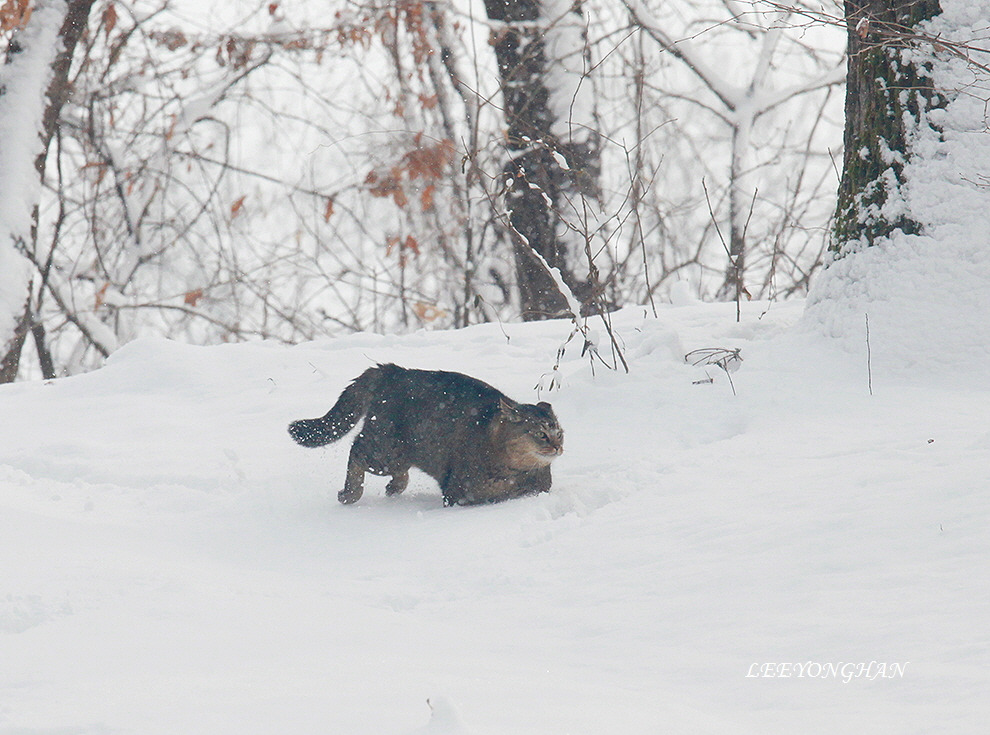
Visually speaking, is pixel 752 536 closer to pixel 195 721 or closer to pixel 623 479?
pixel 623 479

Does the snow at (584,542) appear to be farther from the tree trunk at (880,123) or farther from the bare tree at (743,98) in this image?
the bare tree at (743,98)

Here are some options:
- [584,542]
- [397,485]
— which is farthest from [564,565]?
[397,485]

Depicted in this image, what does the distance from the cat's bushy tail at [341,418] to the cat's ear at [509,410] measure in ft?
2.48

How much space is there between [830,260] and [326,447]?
10.8ft

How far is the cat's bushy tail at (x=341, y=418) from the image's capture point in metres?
5.16

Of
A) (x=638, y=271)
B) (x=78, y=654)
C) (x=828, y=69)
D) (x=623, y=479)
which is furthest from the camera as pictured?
(x=828, y=69)

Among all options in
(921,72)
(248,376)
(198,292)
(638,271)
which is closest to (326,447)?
(248,376)

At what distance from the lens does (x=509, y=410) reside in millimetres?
4938

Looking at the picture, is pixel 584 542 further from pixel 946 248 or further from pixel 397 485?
pixel 946 248

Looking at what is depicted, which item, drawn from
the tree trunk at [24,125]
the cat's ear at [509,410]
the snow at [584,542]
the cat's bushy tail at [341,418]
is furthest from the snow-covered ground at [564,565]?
the tree trunk at [24,125]

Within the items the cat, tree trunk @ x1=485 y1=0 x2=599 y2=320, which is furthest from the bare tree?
the cat

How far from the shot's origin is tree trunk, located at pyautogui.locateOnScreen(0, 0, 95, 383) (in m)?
9.74

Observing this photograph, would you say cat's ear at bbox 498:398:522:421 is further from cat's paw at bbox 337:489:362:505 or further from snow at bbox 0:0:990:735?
cat's paw at bbox 337:489:362:505

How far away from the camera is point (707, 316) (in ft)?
22.5
